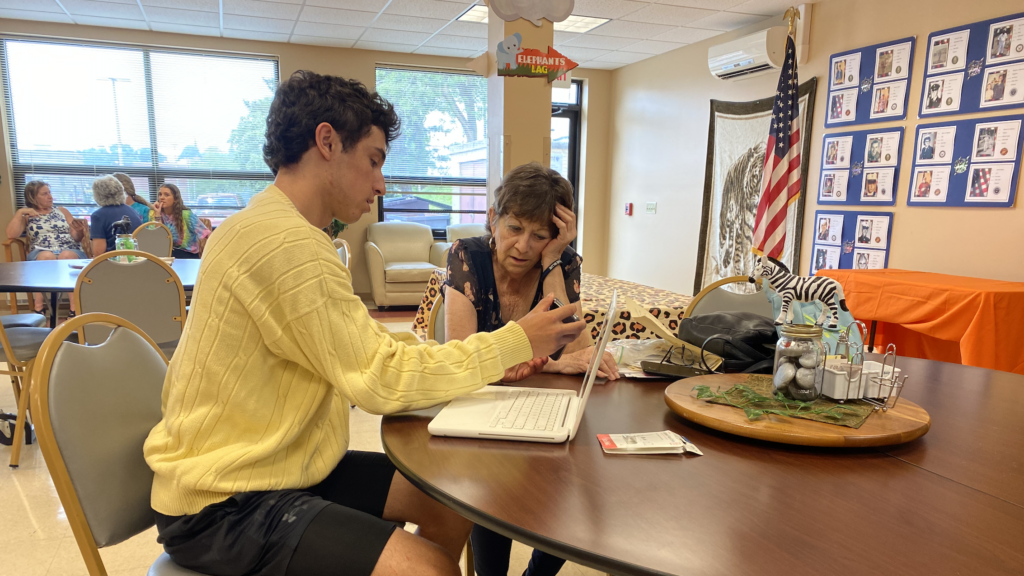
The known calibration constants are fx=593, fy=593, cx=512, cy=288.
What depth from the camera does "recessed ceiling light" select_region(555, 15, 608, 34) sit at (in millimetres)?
5121

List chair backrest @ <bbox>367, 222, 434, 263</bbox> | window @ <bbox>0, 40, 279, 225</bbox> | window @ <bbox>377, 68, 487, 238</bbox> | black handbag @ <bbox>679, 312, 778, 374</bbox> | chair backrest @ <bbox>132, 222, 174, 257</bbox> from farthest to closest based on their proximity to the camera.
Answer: window @ <bbox>377, 68, 487, 238</bbox>, chair backrest @ <bbox>367, 222, 434, 263</bbox>, window @ <bbox>0, 40, 279, 225</bbox>, chair backrest @ <bbox>132, 222, 174, 257</bbox>, black handbag @ <bbox>679, 312, 778, 374</bbox>

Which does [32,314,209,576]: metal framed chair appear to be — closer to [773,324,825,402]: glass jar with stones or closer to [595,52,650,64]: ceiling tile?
[773,324,825,402]: glass jar with stones

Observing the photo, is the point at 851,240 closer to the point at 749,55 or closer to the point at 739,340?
the point at 749,55

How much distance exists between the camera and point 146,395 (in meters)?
1.08

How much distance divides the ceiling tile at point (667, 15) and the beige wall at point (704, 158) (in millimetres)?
608

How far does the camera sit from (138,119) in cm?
598

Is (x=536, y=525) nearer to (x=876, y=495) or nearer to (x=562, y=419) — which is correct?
(x=562, y=419)


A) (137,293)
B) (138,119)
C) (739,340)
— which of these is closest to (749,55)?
(739,340)

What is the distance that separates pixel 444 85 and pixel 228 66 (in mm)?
2283

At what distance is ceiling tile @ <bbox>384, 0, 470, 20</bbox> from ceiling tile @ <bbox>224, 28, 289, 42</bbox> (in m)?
1.59

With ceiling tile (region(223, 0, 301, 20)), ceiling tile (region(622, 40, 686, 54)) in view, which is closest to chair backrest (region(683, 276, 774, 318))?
ceiling tile (region(223, 0, 301, 20))

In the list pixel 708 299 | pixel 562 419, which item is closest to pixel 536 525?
pixel 562 419

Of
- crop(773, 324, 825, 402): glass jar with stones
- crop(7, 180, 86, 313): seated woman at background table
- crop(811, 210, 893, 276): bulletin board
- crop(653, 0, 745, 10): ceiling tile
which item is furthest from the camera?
crop(7, 180, 86, 313): seated woman at background table

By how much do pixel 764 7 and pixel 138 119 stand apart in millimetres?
5930
